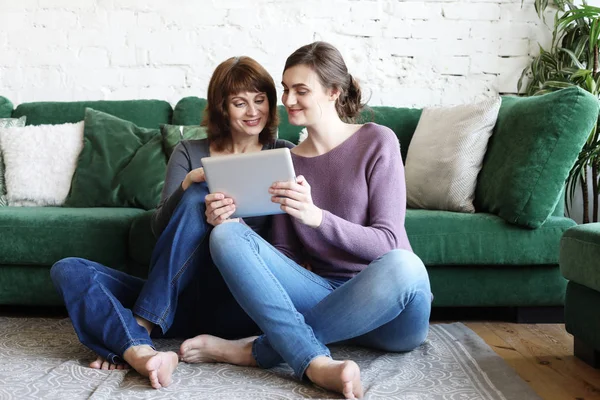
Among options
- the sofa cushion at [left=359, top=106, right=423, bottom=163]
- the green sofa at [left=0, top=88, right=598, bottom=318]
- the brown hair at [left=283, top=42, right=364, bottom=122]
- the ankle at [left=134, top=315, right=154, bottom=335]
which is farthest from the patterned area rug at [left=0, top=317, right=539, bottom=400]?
the sofa cushion at [left=359, top=106, right=423, bottom=163]

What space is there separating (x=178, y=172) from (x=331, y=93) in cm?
51

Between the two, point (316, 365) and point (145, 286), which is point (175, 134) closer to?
point (145, 286)

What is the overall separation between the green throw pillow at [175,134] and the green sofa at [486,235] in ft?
1.46

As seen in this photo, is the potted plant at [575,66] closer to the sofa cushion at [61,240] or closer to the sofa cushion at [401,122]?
the sofa cushion at [401,122]

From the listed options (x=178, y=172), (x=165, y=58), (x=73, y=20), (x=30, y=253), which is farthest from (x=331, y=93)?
(x=73, y=20)

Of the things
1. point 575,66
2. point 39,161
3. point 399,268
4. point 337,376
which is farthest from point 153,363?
point 575,66

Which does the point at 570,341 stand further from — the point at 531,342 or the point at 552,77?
the point at 552,77

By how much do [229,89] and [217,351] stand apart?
733 mm

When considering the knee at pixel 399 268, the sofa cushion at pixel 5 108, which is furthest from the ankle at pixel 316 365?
the sofa cushion at pixel 5 108

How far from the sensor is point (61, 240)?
92.3 inches

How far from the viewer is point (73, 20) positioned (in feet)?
10.9

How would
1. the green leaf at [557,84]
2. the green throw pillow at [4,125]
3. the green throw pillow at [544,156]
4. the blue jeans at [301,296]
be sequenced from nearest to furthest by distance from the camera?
the blue jeans at [301,296] < the green throw pillow at [544,156] < the green throw pillow at [4,125] < the green leaf at [557,84]

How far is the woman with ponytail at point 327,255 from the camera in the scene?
1.57 meters

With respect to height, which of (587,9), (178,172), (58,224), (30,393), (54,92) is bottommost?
(30,393)
